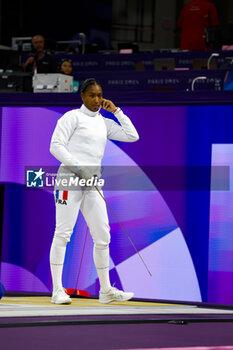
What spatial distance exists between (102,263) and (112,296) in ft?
0.88

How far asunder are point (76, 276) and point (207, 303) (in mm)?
1111

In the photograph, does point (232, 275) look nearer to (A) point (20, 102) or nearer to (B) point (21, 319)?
(B) point (21, 319)

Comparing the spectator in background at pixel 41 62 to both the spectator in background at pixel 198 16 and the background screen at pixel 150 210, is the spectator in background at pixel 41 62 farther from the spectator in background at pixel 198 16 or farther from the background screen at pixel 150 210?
the background screen at pixel 150 210

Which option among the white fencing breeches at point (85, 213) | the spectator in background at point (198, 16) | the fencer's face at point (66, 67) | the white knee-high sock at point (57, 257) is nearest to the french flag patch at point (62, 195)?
the white fencing breeches at point (85, 213)

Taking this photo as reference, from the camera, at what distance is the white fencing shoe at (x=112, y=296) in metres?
5.20

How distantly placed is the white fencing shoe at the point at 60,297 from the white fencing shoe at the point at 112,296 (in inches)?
10.6

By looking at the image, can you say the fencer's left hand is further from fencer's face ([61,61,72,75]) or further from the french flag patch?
fencer's face ([61,61,72,75])

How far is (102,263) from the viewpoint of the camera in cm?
516

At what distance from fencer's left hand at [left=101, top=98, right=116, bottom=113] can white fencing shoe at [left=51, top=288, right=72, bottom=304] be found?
1398mm

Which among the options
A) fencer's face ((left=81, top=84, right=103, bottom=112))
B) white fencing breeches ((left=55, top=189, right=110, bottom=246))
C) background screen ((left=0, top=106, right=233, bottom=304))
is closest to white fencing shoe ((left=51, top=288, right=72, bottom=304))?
white fencing breeches ((left=55, top=189, right=110, bottom=246))

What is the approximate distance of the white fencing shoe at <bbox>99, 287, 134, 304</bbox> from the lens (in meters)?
5.20

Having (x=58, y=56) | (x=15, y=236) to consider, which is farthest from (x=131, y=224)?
(x=58, y=56)

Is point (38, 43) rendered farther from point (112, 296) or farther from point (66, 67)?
point (112, 296)

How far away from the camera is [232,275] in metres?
5.28
